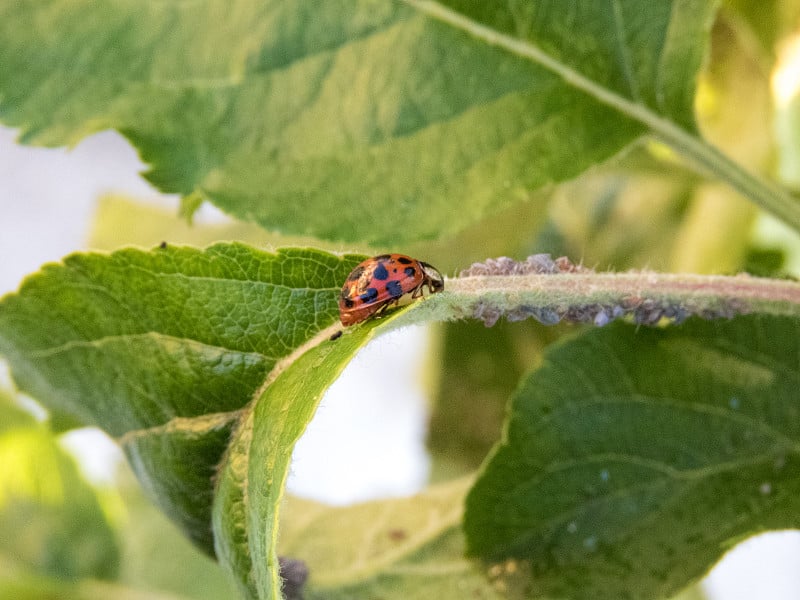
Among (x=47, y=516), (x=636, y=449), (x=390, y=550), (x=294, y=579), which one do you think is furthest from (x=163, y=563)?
(x=636, y=449)

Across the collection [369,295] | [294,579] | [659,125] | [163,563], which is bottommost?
[294,579]

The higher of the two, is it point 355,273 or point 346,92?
point 346,92

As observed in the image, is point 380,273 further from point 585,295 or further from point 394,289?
point 585,295

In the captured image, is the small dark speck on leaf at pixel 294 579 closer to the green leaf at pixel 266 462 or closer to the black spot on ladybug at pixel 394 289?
the green leaf at pixel 266 462

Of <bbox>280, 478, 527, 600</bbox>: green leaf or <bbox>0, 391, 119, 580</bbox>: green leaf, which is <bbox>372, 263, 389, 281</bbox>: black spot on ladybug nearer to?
<bbox>280, 478, 527, 600</bbox>: green leaf

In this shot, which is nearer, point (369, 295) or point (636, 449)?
point (369, 295)
